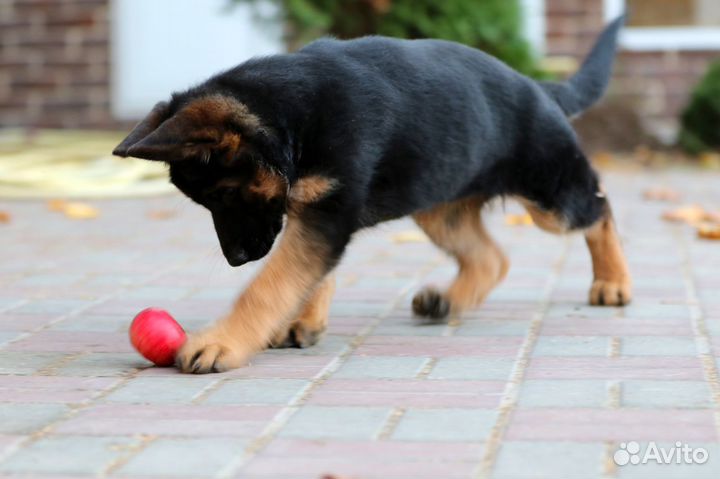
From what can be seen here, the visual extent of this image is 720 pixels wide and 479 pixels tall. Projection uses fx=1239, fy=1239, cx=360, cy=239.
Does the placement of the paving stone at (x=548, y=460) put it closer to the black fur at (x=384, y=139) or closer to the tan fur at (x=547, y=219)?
the black fur at (x=384, y=139)

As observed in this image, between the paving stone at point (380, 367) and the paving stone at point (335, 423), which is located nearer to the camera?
the paving stone at point (335, 423)

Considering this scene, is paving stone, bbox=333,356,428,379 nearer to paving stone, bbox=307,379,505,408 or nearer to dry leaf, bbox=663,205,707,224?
paving stone, bbox=307,379,505,408

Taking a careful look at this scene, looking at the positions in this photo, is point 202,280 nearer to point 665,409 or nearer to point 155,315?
point 155,315

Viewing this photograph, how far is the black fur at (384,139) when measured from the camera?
12.1 ft

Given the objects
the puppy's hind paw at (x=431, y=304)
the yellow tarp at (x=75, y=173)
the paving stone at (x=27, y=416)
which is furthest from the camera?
the yellow tarp at (x=75, y=173)

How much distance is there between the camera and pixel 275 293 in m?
3.68

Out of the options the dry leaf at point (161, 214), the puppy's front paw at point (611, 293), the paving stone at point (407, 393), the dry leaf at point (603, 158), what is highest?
the paving stone at point (407, 393)

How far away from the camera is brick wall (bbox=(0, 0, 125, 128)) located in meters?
12.5

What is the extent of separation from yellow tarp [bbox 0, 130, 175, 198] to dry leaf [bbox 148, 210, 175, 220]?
0.25 meters

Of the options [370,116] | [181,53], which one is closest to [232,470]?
[370,116]

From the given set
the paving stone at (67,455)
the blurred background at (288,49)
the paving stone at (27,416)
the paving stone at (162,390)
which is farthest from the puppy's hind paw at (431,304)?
the blurred background at (288,49)

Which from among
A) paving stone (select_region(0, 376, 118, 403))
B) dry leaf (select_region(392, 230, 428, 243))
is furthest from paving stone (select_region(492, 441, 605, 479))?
dry leaf (select_region(392, 230, 428, 243))

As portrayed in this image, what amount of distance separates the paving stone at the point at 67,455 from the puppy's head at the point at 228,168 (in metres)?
0.87

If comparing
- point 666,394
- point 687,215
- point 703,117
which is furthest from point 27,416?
A: point 703,117
